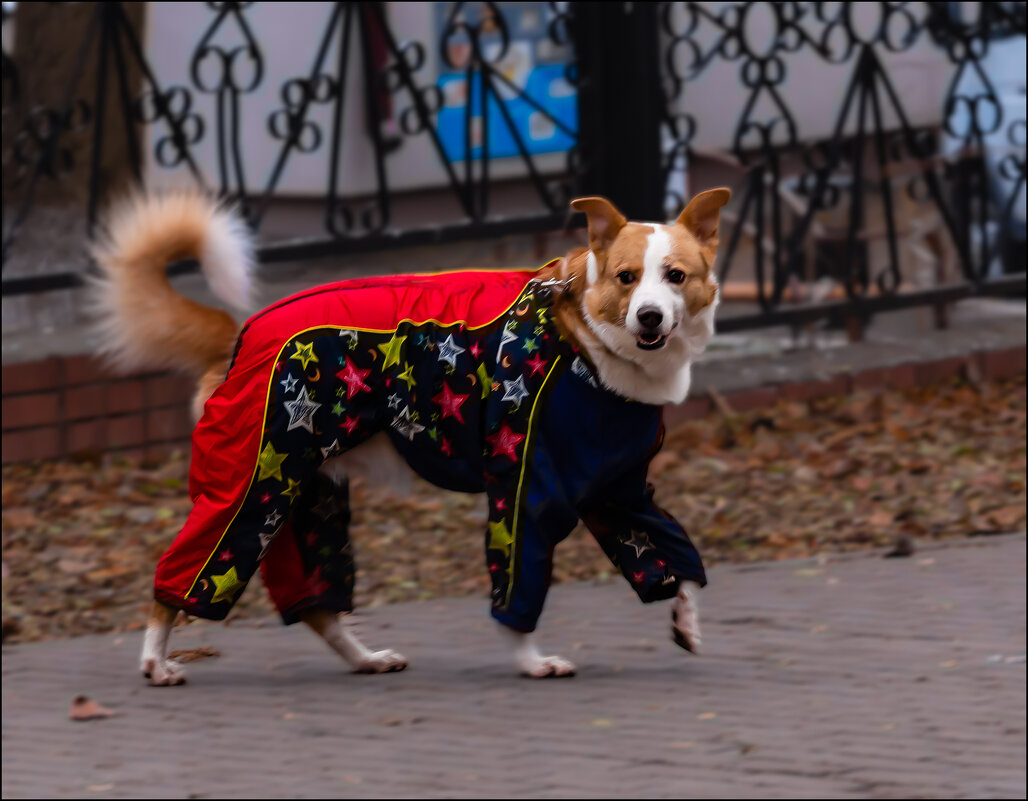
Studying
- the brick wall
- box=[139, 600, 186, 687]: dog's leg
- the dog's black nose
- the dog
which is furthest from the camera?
the brick wall

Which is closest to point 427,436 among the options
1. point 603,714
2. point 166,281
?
point 166,281

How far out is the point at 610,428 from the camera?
4.88 ft

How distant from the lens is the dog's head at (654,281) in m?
1.28

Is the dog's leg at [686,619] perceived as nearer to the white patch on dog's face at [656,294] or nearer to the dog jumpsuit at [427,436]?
the dog jumpsuit at [427,436]

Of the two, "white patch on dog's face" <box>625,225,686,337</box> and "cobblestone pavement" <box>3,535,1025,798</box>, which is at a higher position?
"white patch on dog's face" <box>625,225,686,337</box>

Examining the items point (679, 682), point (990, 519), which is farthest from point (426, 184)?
point (990, 519)

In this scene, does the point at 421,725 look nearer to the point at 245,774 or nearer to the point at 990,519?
the point at 245,774

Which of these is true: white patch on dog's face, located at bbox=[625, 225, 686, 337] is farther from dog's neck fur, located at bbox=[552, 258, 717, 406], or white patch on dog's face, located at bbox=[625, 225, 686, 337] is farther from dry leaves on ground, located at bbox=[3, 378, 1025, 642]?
dry leaves on ground, located at bbox=[3, 378, 1025, 642]

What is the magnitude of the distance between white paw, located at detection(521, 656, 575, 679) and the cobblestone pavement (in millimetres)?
5746

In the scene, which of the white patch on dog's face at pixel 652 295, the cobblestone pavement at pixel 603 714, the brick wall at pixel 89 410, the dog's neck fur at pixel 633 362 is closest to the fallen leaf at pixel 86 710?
the cobblestone pavement at pixel 603 714

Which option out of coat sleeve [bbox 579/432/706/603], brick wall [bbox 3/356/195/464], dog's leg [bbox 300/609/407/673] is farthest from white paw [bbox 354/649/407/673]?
brick wall [bbox 3/356/195/464]

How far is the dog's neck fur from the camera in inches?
52.3

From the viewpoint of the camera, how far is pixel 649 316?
1.27 meters

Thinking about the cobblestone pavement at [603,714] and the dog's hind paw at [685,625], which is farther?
the cobblestone pavement at [603,714]
